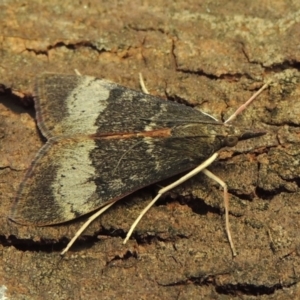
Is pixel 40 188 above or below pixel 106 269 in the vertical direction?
above

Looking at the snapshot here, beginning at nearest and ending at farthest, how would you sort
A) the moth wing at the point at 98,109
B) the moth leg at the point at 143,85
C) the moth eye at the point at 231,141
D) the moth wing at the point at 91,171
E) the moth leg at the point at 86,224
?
the moth leg at the point at 86,224 < the moth wing at the point at 91,171 < the moth eye at the point at 231,141 < the moth wing at the point at 98,109 < the moth leg at the point at 143,85

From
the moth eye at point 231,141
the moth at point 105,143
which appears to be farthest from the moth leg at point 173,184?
the moth eye at point 231,141

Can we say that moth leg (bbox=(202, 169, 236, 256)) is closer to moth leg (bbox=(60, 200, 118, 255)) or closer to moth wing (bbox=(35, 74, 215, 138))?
moth wing (bbox=(35, 74, 215, 138))

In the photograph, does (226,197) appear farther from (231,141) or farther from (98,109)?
(98,109)

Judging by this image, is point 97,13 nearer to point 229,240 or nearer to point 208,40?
point 208,40

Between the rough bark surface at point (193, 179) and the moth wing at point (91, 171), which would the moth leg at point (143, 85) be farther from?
the moth wing at point (91, 171)

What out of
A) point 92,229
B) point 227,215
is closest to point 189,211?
point 227,215

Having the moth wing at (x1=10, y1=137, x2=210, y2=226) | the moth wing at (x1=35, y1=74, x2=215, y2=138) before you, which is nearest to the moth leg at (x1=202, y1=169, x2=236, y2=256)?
the moth wing at (x1=10, y1=137, x2=210, y2=226)
